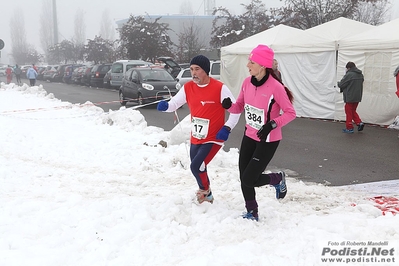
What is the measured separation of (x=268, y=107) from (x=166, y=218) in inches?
60.9

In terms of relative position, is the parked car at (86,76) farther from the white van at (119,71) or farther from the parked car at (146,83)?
the parked car at (146,83)

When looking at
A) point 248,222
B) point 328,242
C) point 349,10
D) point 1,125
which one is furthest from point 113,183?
point 349,10

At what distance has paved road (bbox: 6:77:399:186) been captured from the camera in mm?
7184

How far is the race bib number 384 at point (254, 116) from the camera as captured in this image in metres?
4.46

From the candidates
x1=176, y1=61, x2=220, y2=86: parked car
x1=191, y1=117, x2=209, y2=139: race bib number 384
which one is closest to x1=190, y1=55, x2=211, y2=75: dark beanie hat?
x1=191, y1=117, x2=209, y2=139: race bib number 384

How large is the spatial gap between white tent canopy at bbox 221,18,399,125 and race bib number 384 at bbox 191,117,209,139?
28.8 feet

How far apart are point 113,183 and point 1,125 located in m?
5.49

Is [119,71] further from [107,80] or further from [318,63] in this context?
[318,63]

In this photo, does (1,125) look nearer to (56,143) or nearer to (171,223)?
(56,143)

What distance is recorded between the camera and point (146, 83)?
1736 centimetres

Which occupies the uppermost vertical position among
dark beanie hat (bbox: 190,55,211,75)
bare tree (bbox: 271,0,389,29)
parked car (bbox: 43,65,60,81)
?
bare tree (bbox: 271,0,389,29)

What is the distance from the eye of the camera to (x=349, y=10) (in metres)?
27.0

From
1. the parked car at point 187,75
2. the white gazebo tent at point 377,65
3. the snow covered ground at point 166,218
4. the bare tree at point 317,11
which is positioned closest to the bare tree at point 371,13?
the bare tree at point 317,11

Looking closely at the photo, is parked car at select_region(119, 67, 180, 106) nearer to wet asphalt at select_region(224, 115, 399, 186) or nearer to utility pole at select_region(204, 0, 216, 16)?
wet asphalt at select_region(224, 115, 399, 186)
